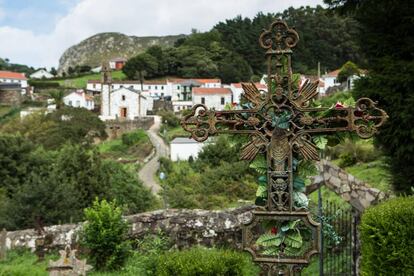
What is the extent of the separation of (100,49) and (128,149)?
126714mm

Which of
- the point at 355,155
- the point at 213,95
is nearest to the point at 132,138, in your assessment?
the point at 213,95

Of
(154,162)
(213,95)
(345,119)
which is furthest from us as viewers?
(213,95)

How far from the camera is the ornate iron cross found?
14.5 feet

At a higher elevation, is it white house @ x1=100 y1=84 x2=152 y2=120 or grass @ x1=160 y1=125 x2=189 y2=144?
white house @ x1=100 y1=84 x2=152 y2=120

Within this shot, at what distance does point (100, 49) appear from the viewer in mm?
176250

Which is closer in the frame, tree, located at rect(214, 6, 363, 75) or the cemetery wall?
the cemetery wall

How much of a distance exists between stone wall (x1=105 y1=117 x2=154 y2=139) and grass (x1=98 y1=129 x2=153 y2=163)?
2.98 meters

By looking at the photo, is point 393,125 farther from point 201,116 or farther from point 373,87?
point 201,116

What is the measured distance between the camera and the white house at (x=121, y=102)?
2950 inches

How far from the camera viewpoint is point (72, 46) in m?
182

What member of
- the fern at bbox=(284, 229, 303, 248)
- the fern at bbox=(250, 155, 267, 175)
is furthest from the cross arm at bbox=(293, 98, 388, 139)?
the fern at bbox=(284, 229, 303, 248)

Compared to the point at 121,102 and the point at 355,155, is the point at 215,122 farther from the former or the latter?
the point at 121,102

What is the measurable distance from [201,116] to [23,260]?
662 cm

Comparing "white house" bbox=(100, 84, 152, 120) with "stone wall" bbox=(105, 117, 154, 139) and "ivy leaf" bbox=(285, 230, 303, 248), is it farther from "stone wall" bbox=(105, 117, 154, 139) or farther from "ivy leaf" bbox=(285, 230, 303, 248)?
"ivy leaf" bbox=(285, 230, 303, 248)
